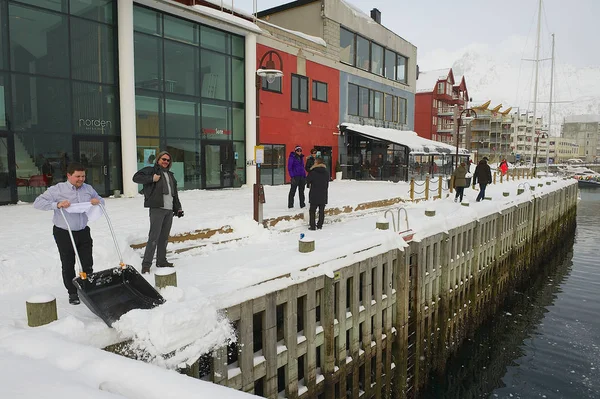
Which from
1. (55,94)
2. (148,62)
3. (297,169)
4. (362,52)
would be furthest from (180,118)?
(362,52)

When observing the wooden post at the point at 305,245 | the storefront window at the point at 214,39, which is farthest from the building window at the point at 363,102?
the wooden post at the point at 305,245

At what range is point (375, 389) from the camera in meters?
7.83

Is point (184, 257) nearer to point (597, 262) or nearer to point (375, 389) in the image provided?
point (375, 389)

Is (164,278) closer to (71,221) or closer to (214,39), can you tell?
(71,221)

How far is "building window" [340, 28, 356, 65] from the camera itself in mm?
26203

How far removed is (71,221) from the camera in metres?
5.02

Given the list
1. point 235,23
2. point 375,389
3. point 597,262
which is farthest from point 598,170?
point 375,389

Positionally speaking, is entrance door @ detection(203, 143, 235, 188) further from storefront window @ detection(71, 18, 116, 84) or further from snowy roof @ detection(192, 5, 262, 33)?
snowy roof @ detection(192, 5, 262, 33)

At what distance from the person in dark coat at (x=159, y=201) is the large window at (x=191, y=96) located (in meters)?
10.1

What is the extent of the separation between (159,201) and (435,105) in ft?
192

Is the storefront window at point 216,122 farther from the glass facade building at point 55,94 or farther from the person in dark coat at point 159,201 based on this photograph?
the person in dark coat at point 159,201

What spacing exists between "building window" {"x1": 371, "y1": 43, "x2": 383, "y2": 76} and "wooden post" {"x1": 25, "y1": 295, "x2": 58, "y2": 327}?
28.2m

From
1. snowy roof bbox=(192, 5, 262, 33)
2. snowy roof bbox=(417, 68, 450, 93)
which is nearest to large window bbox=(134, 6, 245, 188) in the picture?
snowy roof bbox=(192, 5, 262, 33)

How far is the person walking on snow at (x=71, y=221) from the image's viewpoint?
4941 millimetres
